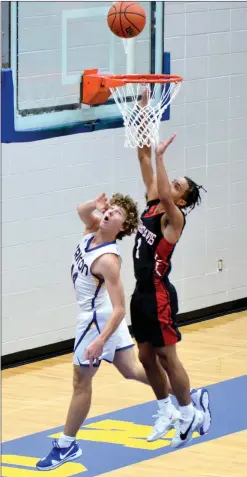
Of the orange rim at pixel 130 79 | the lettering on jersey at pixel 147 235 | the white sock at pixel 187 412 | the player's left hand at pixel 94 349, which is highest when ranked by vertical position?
the orange rim at pixel 130 79

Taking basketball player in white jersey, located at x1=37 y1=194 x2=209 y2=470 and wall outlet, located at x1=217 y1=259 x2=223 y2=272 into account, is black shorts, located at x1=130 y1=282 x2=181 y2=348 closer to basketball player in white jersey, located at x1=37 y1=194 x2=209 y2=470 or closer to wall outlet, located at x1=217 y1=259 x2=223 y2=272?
basketball player in white jersey, located at x1=37 y1=194 x2=209 y2=470

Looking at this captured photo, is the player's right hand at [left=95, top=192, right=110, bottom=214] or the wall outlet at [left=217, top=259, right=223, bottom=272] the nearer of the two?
the player's right hand at [left=95, top=192, right=110, bottom=214]

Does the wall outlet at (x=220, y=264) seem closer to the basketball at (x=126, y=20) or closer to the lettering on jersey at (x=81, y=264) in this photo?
the basketball at (x=126, y=20)

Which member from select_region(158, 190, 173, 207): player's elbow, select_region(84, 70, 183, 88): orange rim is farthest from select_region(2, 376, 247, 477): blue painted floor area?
select_region(84, 70, 183, 88): orange rim

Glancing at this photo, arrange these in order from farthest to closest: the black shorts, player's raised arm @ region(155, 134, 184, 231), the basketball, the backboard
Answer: the backboard < the basketball < the black shorts < player's raised arm @ region(155, 134, 184, 231)

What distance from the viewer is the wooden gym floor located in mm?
8055

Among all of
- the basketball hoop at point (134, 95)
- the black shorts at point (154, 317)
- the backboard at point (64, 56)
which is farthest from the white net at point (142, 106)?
the black shorts at point (154, 317)

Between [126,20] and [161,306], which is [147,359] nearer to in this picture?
[161,306]

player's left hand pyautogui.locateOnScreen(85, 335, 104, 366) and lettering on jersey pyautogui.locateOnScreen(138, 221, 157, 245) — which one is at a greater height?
lettering on jersey pyautogui.locateOnScreen(138, 221, 157, 245)

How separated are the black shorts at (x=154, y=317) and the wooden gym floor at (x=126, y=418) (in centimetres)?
96

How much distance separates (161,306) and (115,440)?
1404 millimetres

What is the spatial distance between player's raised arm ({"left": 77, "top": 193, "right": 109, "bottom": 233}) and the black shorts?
1.64ft

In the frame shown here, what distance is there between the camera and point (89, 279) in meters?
7.46

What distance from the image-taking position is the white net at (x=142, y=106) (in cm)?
809
